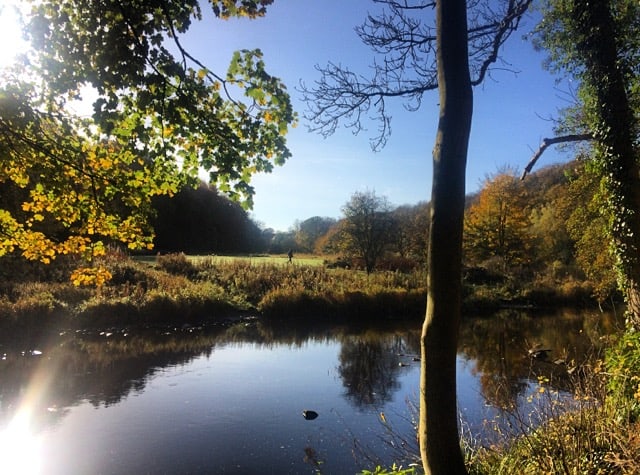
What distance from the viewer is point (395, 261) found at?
36562 millimetres

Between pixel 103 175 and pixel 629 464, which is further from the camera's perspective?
pixel 103 175

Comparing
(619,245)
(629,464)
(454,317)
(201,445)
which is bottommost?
(201,445)

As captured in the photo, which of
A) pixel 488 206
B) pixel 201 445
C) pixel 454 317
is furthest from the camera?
pixel 488 206

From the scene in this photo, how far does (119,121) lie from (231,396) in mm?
8431

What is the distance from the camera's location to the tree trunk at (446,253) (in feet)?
10.7

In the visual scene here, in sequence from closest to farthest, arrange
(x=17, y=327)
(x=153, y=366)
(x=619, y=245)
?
1. (x=619, y=245)
2. (x=153, y=366)
3. (x=17, y=327)

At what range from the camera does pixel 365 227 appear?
36125 mm

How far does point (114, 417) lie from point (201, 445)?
2.23 meters

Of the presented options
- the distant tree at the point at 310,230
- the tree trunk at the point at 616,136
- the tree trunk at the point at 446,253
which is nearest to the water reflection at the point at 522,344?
the tree trunk at the point at 616,136

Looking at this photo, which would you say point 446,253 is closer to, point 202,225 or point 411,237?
point 411,237

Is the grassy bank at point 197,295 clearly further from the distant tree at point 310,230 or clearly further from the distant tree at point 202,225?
the distant tree at point 310,230

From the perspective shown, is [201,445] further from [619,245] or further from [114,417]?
[619,245]

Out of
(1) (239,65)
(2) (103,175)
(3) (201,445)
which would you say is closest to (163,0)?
(1) (239,65)

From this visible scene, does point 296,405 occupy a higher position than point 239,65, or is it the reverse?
point 239,65
